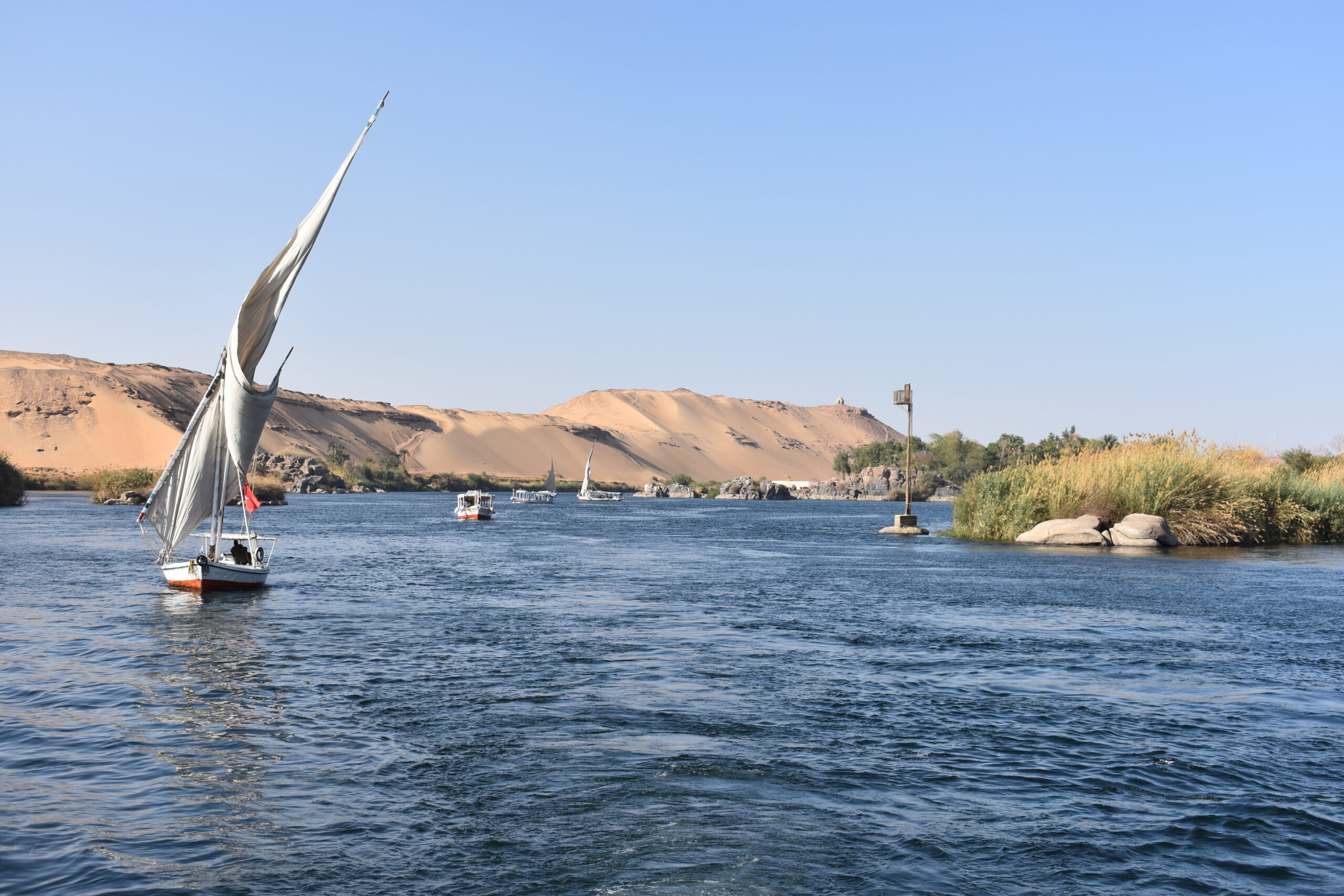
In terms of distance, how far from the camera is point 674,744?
11.4m

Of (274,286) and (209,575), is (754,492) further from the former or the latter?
(274,286)

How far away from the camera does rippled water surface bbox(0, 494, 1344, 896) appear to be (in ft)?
25.9

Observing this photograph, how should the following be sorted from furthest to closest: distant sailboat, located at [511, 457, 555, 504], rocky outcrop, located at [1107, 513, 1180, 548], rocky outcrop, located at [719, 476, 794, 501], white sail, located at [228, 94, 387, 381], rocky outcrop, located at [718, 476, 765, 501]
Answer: rocky outcrop, located at [718, 476, 765, 501] < rocky outcrop, located at [719, 476, 794, 501] < distant sailboat, located at [511, 457, 555, 504] < rocky outcrop, located at [1107, 513, 1180, 548] < white sail, located at [228, 94, 387, 381]

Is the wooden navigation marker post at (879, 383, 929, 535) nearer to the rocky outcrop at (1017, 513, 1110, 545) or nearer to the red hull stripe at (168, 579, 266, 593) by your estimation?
the rocky outcrop at (1017, 513, 1110, 545)

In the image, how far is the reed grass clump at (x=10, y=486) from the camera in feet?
263

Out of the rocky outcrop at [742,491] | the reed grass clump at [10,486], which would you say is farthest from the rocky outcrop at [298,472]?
the rocky outcrop at [742,491]

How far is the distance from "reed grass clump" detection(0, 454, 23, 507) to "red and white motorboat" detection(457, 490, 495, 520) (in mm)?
35900

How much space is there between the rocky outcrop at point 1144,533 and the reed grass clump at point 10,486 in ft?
265

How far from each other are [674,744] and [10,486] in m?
87.1

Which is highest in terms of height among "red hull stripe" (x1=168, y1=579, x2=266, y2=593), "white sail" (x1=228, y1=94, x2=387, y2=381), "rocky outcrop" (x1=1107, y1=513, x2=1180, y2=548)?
"white sail" (x1=228, y1=94, x2=387, y2=381)

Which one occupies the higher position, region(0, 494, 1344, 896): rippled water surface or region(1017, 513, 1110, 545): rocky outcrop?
region(1017, 513, 1110, 545): rocky outcrop

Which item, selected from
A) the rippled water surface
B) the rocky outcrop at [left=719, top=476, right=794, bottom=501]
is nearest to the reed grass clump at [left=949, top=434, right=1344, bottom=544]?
the rippled water surface

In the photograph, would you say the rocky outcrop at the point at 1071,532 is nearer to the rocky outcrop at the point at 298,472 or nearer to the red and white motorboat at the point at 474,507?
the red and white motorboat at the point at 474,507

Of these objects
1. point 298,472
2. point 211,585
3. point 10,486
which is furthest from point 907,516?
point 298,472
